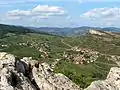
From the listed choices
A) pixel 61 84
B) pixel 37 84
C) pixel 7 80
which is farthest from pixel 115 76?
pixel 7 80

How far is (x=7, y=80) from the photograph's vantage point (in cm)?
3403

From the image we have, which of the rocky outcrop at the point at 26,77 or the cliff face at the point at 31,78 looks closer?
the rocky outcrop at the point at 26,77

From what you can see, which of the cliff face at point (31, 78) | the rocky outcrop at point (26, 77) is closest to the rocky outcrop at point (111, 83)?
the cliff face at point (31, 78)

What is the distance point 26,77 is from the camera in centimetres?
3838

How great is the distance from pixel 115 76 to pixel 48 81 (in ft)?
29.0

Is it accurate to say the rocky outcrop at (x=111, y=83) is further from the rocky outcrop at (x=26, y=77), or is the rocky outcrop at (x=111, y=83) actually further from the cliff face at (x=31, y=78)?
the rocky outcrop at (x=26, y=77)

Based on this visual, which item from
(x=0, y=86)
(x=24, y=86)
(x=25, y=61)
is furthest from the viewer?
(x=25, y=61)

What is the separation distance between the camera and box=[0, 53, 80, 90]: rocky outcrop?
114ft

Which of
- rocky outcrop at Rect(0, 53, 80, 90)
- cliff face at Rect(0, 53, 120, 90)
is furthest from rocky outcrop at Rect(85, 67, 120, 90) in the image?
rocky outcrop at Rect(0, 53, 80, 90)

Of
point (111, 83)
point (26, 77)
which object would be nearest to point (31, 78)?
point (26, 77)

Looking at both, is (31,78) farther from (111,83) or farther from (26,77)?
(111,83)

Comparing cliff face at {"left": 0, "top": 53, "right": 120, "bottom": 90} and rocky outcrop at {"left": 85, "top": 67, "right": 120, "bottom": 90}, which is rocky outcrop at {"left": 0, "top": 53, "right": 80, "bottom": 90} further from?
rocky outcrop at {"left": 85, "top": 67, "right": 120, "bottom": 90}

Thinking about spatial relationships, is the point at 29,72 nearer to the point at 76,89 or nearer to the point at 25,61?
the point at 25,61

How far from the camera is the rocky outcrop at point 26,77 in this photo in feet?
114
